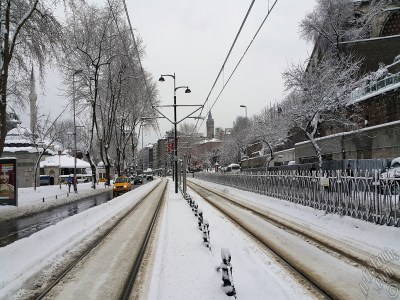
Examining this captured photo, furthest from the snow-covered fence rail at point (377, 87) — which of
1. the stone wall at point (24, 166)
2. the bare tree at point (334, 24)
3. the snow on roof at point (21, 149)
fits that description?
the stone wall at point (24, 166)

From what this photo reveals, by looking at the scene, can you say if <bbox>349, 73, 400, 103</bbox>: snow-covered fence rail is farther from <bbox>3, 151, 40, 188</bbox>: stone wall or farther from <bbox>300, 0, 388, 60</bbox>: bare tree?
<bbox>3, 151, 40, 188</bbox>: stone wall

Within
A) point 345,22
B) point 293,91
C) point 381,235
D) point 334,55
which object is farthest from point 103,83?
point 381,235

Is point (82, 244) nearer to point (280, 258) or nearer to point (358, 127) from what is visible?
point (280, 258)

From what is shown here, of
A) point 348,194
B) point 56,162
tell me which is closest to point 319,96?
point 348,194

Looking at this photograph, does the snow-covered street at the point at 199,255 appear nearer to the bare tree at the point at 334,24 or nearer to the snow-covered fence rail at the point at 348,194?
the snow-covered fence rail at the point at 348,194

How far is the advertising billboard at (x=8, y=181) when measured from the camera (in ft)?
72.0

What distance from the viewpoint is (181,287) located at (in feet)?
20.8

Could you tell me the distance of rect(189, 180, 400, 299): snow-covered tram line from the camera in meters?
6.08

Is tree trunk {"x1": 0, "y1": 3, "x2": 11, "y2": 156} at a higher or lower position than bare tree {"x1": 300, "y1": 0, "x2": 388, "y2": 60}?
lower

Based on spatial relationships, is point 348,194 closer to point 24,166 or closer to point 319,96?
point 319,96

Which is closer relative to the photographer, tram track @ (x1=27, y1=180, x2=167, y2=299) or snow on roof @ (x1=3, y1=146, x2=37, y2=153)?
tram track @ (x1=27, y1=180, x2=167, y2=299)

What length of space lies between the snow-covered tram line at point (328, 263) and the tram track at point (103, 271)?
313 cm

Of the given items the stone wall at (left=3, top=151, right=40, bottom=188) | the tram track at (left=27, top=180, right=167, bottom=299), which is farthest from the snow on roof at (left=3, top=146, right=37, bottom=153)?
the tram track at (left=27, top=180, right=167, bottom=299)

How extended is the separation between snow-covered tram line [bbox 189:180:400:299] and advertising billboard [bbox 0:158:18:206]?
51.7 feet
